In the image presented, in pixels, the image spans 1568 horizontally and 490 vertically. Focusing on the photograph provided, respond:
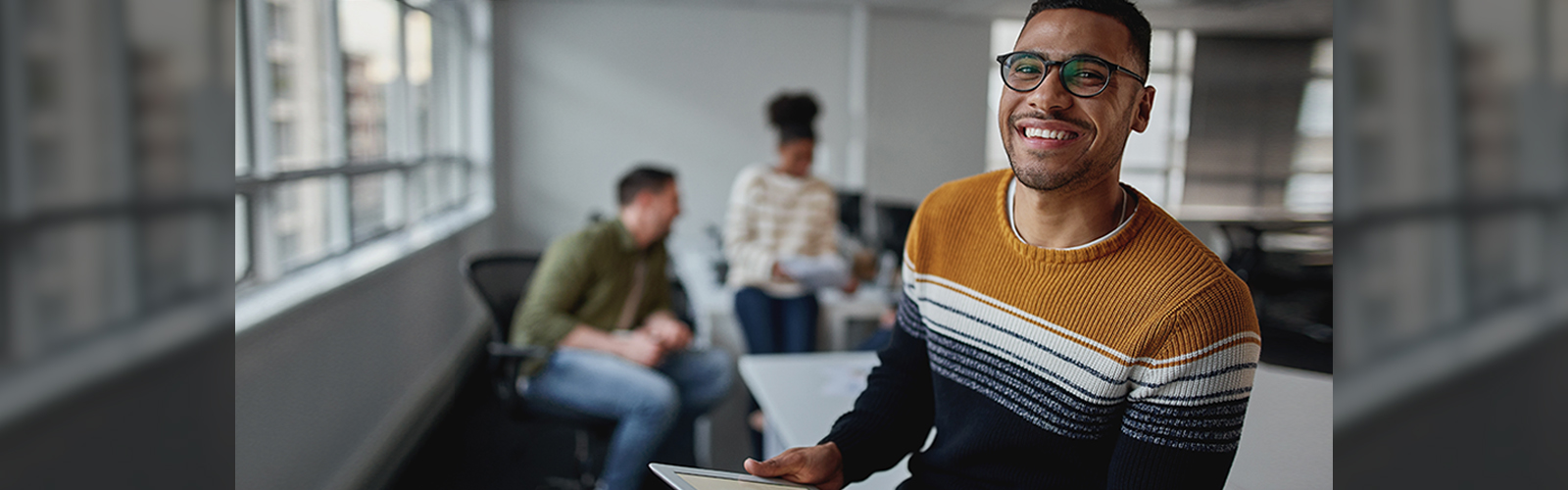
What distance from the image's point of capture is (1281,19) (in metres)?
1.13

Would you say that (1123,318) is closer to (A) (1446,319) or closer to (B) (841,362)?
(A) (1446,319)

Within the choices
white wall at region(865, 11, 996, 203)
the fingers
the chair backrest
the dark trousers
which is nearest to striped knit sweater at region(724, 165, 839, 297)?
the dark trousers

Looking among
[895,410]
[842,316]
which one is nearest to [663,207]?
[842,316]

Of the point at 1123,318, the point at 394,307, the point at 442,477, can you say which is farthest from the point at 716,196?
the point at 1123,318

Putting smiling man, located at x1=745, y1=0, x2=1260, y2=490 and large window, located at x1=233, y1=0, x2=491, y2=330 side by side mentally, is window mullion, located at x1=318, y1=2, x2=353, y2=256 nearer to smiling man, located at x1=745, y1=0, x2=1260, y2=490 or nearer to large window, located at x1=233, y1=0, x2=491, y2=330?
large window, located at x1=233, y1=0, x2=491, y2=330

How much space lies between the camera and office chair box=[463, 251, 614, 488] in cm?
226

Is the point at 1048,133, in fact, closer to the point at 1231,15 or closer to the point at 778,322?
the point at 1231,15

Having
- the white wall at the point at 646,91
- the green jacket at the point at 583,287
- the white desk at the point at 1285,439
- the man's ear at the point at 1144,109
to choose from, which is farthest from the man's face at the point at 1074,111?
the white wall at the point at 646,91

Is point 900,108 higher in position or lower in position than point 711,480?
higher

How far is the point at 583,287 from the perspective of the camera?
2363 mm

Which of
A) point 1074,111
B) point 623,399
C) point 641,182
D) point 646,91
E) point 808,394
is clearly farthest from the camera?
point 646,91

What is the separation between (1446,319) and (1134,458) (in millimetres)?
602

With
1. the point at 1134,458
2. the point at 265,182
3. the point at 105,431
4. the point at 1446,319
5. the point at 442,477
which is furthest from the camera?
the point at 265,182

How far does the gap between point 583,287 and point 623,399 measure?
0.36 meters
